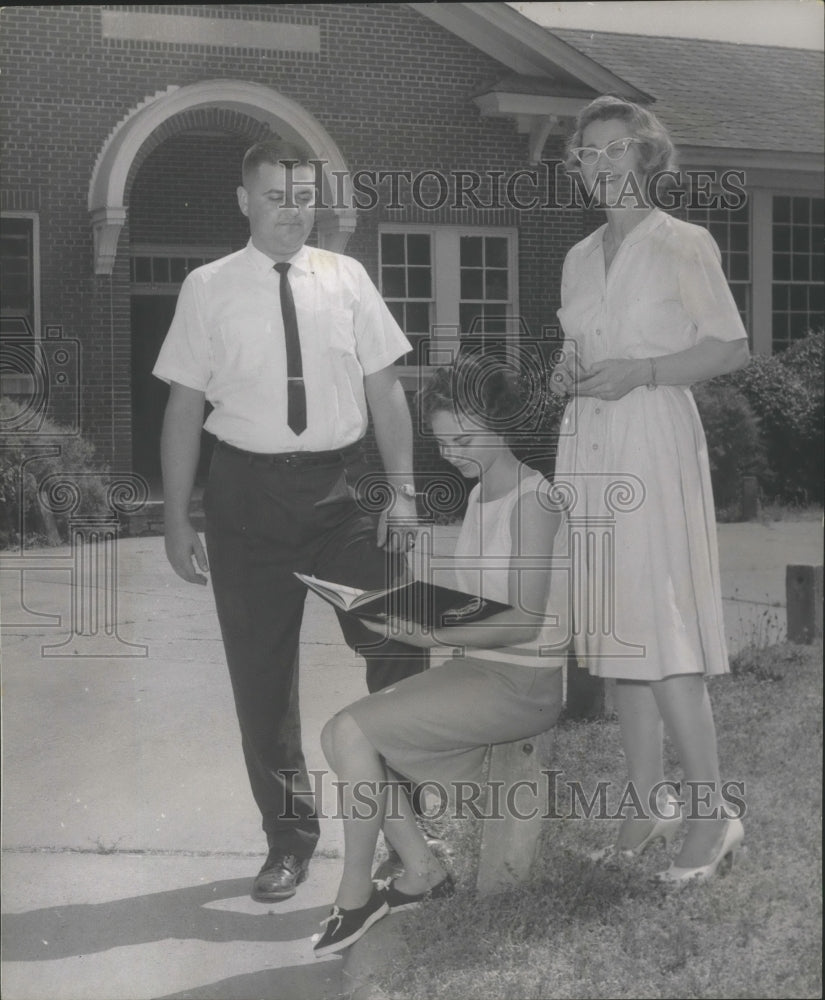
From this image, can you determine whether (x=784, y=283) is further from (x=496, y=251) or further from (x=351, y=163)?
(x=351, y=163)

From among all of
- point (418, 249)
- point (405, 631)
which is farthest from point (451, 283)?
point (405, 631)

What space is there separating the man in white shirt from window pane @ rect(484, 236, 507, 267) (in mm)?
304

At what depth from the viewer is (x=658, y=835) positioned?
3.78 metres

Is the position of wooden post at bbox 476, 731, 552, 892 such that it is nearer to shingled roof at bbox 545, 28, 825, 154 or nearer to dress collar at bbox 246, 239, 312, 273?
dress collar at bbox 246, 239, 312, 273

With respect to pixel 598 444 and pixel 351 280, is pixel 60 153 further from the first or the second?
pixel 598 444

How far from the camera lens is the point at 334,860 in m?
4.09

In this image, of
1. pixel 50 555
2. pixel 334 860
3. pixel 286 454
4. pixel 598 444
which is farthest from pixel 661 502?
pixel 50 555

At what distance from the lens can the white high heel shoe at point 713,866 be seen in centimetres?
369

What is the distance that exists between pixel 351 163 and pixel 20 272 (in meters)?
0.93

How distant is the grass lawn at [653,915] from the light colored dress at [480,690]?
11.5 inches

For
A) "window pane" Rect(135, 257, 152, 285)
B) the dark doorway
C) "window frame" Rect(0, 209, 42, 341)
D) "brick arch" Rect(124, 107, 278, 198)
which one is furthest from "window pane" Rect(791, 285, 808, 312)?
"window frame" Rect(0, 209, 42, 341)

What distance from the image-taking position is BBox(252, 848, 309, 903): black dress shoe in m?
3.97

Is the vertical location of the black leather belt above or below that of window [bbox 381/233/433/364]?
below

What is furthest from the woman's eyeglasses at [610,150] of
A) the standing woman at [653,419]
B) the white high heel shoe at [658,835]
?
the white high heel shoe at [658,835]
